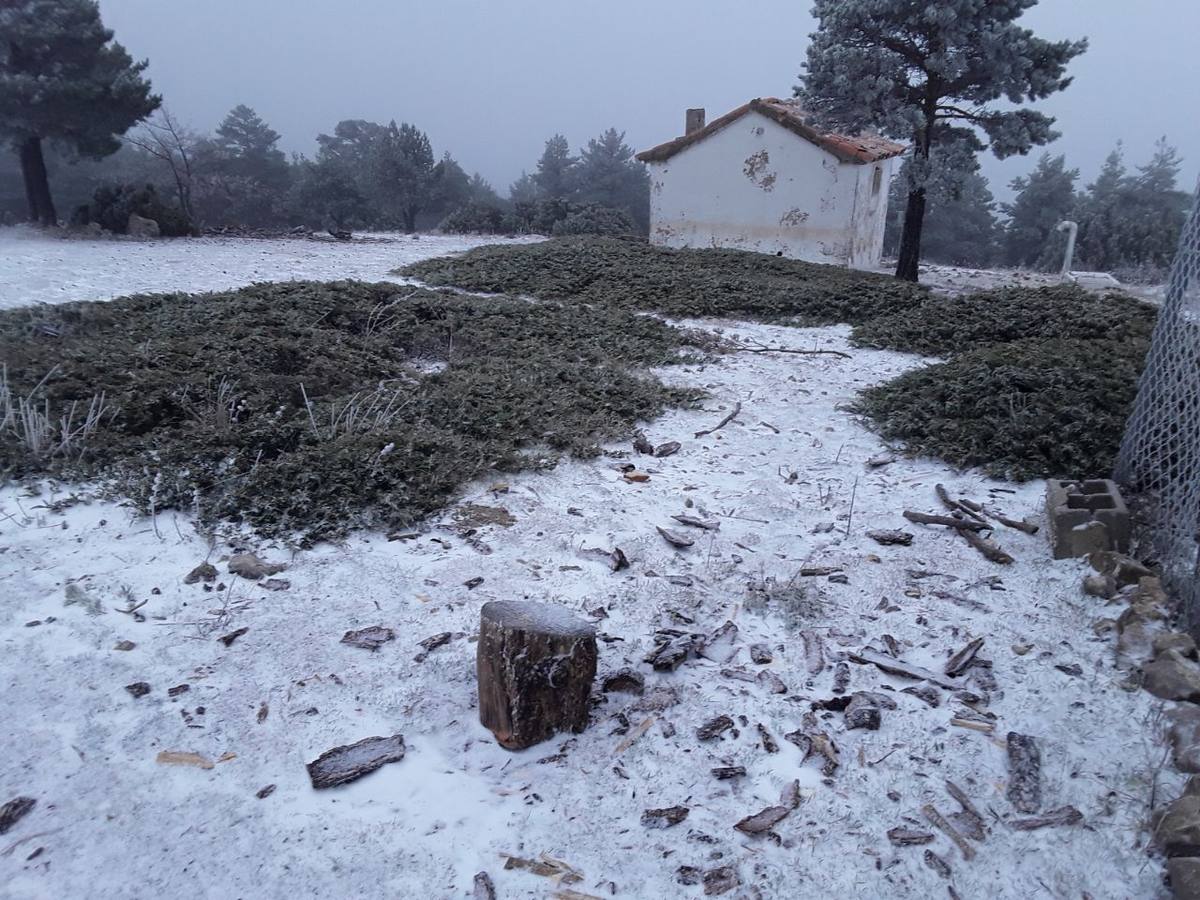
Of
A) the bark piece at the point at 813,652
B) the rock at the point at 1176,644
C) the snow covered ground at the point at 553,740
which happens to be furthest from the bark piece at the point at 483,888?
the rock at the point at 1176,644

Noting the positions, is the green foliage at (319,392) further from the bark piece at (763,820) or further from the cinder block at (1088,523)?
the cinder block at (1088,523)

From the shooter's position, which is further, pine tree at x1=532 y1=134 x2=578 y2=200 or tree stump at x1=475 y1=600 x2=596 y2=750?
pine tree at x1=532 y1=134 x2=578 y2=200

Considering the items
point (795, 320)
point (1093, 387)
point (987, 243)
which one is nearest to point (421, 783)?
point (1093, 387)

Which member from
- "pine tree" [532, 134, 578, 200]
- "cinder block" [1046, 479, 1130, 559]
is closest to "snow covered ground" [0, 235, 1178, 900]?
"cinder block" [1046, 479, 1130, 559]

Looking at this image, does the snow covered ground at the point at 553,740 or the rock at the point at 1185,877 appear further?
the snow covered ground at the point at 553,740

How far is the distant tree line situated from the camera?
25.7 m

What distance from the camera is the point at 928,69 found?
521 inches

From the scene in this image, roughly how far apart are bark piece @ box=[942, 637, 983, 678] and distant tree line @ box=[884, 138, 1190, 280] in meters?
26.5

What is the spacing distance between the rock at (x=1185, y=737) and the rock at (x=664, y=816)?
1.49 meters

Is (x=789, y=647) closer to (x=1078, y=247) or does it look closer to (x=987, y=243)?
(x=1078, y=247)

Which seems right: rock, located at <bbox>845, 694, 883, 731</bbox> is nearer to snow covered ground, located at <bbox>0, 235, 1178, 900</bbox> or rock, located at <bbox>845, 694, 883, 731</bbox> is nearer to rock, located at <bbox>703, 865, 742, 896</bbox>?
snow covered ground, located at <bbox>0, 235, 1178, 900</bbox>

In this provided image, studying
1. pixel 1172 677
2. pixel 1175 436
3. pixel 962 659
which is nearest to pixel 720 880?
pixel 962 659

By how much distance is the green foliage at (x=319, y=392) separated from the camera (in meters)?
4.01

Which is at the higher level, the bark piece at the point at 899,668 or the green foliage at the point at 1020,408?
the green foliage at the point at 1020,408
